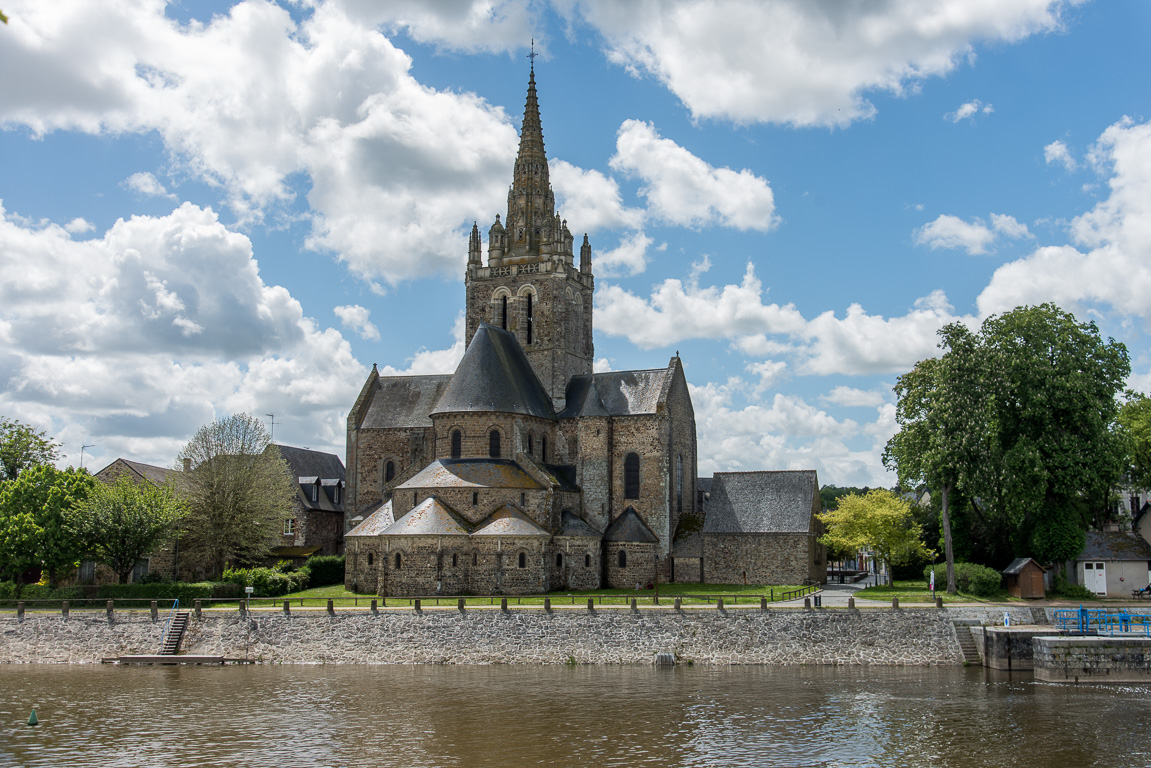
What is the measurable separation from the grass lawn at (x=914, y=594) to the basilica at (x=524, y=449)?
1142 centimetres

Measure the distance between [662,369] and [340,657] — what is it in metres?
26.3

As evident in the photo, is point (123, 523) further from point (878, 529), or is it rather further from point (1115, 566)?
point (1115, 566)

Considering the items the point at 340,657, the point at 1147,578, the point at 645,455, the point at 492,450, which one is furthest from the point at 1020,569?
the point at 340,657

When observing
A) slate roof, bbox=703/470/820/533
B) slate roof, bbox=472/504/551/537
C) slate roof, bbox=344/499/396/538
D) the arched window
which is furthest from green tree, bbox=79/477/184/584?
slate roof, bbox=703/470/820/533

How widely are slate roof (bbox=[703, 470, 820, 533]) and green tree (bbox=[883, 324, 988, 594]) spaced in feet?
22.1

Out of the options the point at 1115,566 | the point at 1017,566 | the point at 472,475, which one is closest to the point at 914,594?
the point at 1017,566

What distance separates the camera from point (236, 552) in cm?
5416

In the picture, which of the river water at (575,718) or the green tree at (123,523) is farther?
the green tree at (123,523)

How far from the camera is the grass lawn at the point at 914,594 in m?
41.8

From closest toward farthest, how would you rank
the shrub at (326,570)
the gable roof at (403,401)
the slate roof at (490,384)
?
the slate roof at (490,384), the shrub at (326,570), the gable roof at (403,401)

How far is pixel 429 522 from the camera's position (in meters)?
46.8

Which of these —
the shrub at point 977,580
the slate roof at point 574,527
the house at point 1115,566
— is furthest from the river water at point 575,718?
the house at point 1115,566

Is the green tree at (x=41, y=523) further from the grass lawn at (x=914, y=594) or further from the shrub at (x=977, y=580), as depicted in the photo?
the shrub at (x=977, y=580)

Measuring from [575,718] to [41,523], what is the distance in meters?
33.5
